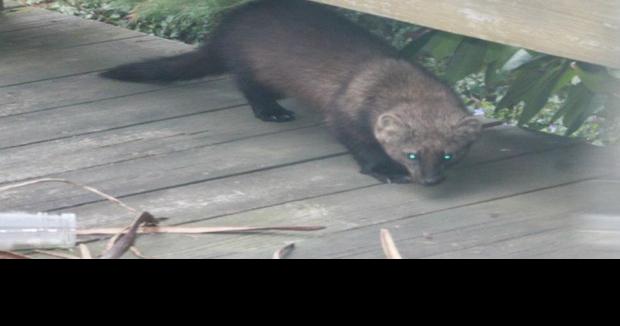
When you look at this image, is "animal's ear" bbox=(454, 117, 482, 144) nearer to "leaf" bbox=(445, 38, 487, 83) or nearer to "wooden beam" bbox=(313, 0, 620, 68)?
"leaf" bbox=(445, 38, 487, 83)

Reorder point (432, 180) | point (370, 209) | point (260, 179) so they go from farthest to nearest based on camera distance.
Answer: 1. point (432, 180)
2. point (260, 179)
3. point (370, 209)

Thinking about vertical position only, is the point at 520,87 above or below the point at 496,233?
below

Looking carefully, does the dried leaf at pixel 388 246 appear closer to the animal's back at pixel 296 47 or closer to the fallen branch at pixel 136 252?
the fallen branch at pixel 136 252

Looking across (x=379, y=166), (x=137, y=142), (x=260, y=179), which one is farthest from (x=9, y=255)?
(x=379, y=166)

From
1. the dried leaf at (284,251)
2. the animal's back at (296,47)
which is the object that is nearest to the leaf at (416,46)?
the animal's back at (296,47)

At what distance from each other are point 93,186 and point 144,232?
47 centimetres

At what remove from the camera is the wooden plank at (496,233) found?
263 centimetres

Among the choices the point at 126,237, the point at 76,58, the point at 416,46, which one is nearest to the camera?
the point at 126,237

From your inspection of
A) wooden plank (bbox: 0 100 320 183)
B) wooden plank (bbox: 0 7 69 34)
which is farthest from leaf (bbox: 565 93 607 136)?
wooden plank (bbox: 0 7 69 34)

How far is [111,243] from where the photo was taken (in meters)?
2.66

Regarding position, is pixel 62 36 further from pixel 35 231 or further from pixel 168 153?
pixel 35 231

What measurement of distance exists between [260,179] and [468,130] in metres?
0.75

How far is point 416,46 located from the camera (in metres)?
4.30

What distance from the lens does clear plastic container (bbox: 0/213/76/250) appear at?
8.64 feet
